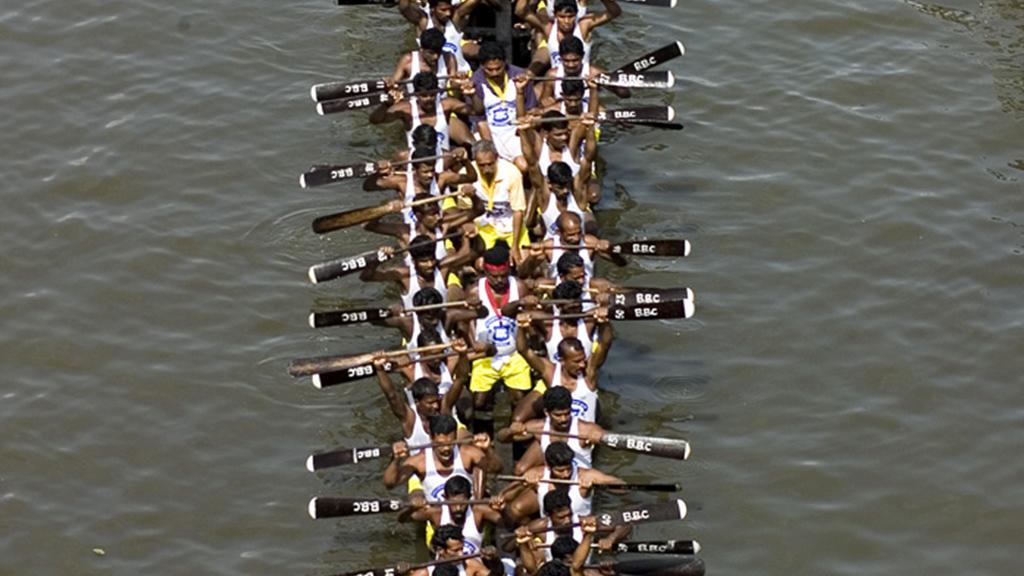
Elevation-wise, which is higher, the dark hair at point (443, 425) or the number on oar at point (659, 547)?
the dark hair at point (443, 425)

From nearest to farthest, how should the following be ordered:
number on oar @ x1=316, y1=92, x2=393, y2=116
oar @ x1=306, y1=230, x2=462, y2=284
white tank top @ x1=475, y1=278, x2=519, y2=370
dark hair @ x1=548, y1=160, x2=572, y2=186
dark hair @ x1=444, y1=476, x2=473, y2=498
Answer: dark hair @ x1=444, y1=476, x2=473, y2=498 → white tank top @ x1=475, y1=278, x2=519, y2=370 → oar @ x1=306, y1=230, x2=462, y2=284 → dark hair @ x1=548, y1=160, x2=572, y2=186 → number on oar @ x1=316, y1=92, x2=393, y2=116

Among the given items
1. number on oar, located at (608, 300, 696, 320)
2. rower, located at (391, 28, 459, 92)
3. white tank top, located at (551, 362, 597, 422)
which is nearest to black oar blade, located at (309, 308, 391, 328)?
white tank top, located at (551, 362, 597, 422)

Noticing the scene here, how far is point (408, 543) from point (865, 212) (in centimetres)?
724

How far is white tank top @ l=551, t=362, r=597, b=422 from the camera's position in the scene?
59.2 ft

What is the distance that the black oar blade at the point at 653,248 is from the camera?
Result: 19516 mm

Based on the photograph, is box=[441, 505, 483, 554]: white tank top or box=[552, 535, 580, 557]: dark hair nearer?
box=[552, 535, 580, 557]: dark hair

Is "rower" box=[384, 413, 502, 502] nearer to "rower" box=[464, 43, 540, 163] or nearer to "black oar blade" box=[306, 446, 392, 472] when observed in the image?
"black oar blade" box=[306, 446, 392, 472]

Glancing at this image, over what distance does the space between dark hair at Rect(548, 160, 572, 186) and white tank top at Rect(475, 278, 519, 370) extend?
4.75 ft

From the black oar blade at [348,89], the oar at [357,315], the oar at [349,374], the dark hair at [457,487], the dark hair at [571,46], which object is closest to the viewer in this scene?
the dark hair at [457,487]

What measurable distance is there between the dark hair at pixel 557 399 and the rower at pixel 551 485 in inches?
14.2

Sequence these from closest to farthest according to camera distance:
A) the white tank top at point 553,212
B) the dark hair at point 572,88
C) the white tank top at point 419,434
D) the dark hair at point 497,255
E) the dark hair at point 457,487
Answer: the dark hair at point 457,487 < the white tank top at point 419,434 < the dark hair at point 497,255 < the white tank top at point 553,212 < the dark hair at point 572,88

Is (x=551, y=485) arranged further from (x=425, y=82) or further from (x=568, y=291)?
(x=425, y=82)

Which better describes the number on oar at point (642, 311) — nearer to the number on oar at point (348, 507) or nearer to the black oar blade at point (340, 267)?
the black oar blade at point (340, 267)

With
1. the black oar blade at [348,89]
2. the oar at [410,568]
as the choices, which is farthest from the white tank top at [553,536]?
the black oar blade at [348,89]
